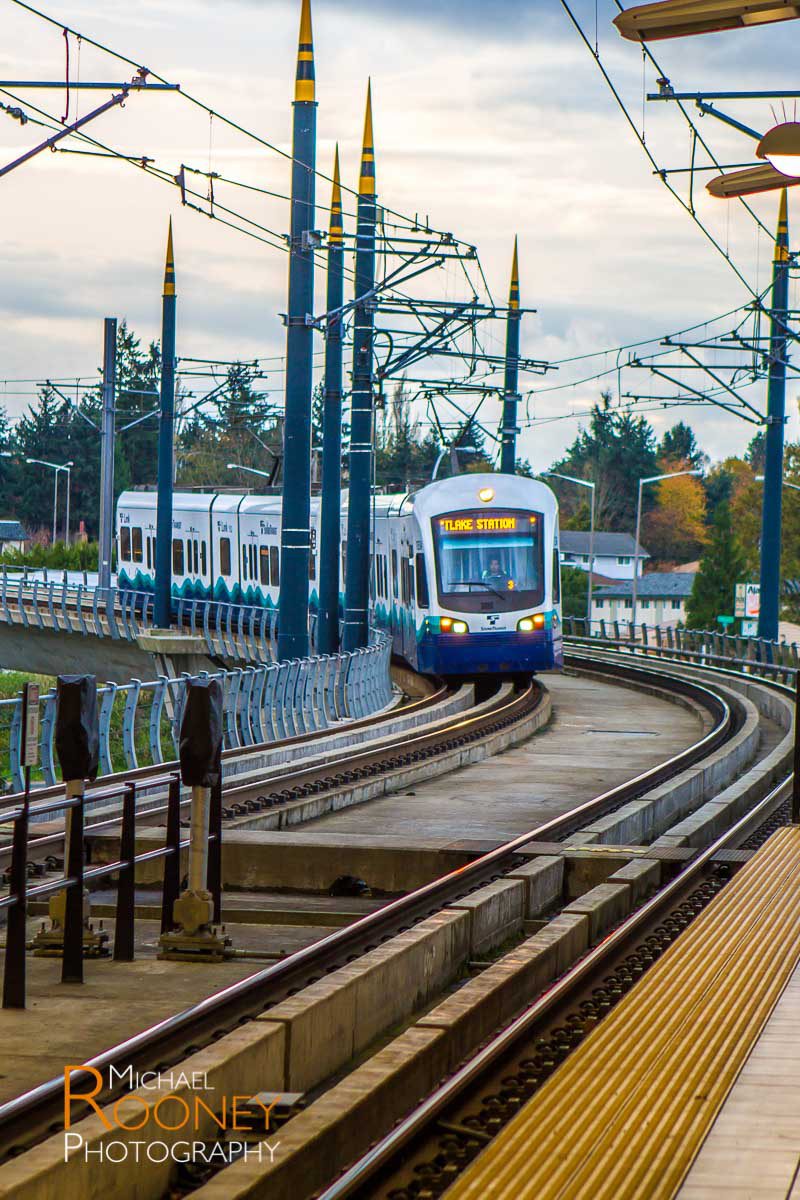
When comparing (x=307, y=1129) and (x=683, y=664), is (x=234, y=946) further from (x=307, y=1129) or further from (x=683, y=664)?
(x=683, y=664)

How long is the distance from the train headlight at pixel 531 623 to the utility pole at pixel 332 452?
12.8ft

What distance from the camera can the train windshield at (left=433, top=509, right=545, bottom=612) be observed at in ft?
93.1

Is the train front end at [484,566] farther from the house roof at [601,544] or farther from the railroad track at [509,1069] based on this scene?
the house roof at [601,544]

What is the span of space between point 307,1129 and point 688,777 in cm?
1233

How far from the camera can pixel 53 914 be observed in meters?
9.46

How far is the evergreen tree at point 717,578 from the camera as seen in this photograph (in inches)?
3337

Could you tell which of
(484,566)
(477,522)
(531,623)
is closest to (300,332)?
(477,522)

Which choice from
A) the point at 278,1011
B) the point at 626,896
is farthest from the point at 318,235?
the point at 278,1011

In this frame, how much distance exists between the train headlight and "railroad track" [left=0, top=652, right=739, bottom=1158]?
8014mm

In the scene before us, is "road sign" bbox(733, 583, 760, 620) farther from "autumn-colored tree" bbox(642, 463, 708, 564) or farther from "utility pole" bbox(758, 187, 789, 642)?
"autumn-colored tree" bbox(642, 463, 708, 564)

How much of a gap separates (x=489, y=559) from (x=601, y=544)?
103 m

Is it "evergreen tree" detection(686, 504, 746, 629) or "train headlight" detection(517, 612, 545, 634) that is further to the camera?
"evergreen tree" detection(686, 504, 746, 629)

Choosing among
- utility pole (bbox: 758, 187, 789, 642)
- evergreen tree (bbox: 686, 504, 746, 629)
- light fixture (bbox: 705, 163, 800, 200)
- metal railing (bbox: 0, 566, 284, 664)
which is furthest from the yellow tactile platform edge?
evergreen tree (bbox: 686, 504, 746, 629)

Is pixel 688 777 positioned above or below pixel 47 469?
below
